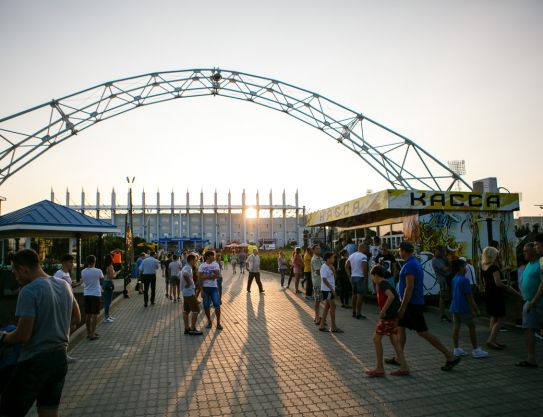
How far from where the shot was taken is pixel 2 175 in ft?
53.1

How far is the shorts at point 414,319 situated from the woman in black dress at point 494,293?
1.92 m

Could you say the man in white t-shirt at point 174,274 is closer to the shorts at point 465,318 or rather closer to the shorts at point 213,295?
the shorts at point 213,295

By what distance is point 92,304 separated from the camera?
8.40m

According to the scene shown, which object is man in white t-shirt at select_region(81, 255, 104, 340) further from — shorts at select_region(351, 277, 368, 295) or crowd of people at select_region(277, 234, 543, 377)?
shorts at select_region(351, 277, 368, 295)

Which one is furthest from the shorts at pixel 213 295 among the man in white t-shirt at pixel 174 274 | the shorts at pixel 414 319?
the man in white t-shirt at pixel 174 274

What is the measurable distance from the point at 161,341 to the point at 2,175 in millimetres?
12489

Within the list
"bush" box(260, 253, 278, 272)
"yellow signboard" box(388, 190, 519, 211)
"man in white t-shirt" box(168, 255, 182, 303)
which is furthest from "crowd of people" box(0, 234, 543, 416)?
"bush" box(260, 253, 278, 272)

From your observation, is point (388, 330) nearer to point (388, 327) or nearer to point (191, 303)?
point (388, 327)

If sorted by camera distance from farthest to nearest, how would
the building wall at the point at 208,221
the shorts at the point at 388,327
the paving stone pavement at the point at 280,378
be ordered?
the building wall at the point at 208,221 → the shorts at the point at 388,327 → the paving stone pavement at the point at 280,378

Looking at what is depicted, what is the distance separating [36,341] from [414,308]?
4.74 metres

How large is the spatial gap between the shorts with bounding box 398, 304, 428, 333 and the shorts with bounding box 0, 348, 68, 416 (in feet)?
14.5

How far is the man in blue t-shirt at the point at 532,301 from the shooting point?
225 inches

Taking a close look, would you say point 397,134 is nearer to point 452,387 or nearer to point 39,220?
point 452,387

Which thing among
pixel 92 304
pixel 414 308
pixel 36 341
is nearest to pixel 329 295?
pixel 414 308
